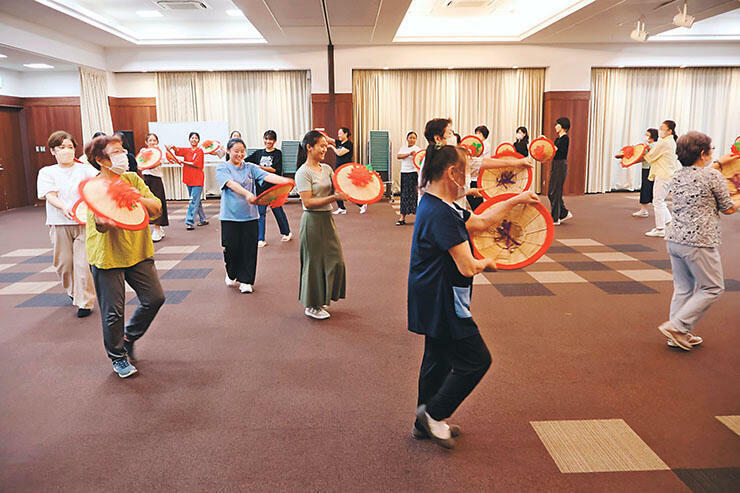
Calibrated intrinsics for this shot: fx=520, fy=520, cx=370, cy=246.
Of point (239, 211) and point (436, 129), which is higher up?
point (436, 129)

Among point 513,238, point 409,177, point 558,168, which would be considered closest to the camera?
point 513,238

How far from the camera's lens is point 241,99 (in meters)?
13.2

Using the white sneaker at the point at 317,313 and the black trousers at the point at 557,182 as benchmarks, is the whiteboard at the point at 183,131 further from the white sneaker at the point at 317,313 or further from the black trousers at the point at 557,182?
the white sneaker at the point at 317,313

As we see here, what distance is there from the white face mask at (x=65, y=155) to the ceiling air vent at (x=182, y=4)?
6700 millimetres

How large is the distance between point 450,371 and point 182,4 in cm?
1000

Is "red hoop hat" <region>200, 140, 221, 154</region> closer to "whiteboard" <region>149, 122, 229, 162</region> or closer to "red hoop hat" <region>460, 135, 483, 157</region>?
"whiteboard" <region>149, 122, 229, 162</region>

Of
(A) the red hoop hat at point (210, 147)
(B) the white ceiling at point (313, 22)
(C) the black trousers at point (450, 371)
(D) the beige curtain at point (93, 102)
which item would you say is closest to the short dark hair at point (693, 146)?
(C) the black trousers at point (450, 371)

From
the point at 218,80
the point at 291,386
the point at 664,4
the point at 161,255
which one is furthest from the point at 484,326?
the point at 218,80

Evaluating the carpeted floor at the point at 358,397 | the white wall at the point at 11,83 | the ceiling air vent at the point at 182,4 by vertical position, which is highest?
the ceiling air vent at the point at 182,4

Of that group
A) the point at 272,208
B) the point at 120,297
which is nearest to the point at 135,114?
the point at 272,208

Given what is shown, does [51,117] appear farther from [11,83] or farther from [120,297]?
[120,297]

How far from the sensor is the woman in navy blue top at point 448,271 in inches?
91.0

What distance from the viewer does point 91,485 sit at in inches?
94.8

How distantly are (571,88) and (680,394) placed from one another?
11.3 m
